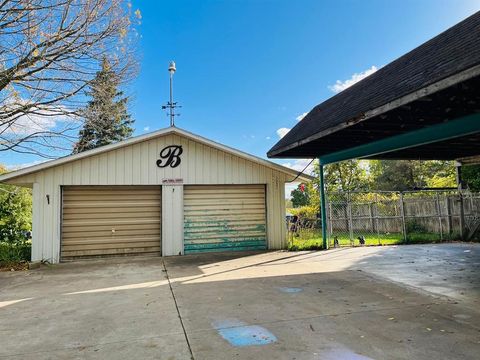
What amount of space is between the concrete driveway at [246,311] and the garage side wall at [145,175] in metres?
1.53

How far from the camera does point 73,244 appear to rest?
930 centimetres

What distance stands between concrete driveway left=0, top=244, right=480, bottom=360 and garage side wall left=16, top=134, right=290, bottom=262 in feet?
5.03

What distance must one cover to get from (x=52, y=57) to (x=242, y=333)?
7.87 meters

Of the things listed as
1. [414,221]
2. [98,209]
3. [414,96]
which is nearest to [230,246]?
[98,209]

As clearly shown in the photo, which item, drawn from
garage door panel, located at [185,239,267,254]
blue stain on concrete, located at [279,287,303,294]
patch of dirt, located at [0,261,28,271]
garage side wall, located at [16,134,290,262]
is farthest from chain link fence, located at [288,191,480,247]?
patch of dirt, located at [0,261,28,271]

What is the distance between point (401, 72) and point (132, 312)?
6.03 metres

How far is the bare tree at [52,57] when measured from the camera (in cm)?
725

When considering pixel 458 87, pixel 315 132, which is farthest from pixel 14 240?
pixel 458 87

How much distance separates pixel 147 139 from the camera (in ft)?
32.0

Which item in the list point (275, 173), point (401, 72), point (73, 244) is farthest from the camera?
point (275, 173)

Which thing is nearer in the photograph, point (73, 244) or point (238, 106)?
point (73, 244)

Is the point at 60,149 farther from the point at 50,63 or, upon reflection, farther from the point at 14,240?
the point at 14,240

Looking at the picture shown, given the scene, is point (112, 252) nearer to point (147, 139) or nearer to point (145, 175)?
point (145, 175)

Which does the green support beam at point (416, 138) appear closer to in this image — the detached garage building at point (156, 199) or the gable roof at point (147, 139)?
the gable roof at point (147, 139)
